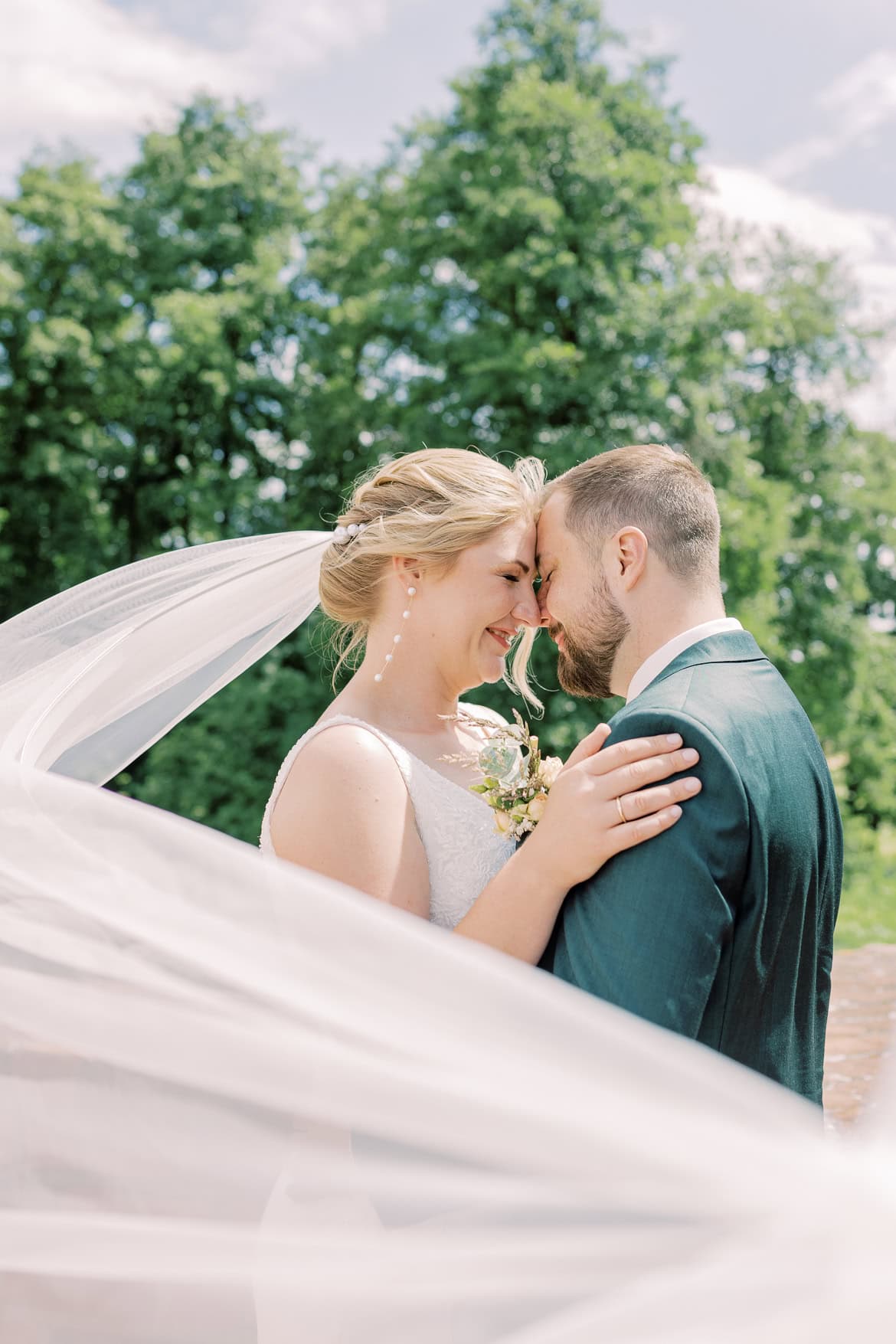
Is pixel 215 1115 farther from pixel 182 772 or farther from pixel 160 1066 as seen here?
pixel 182 772

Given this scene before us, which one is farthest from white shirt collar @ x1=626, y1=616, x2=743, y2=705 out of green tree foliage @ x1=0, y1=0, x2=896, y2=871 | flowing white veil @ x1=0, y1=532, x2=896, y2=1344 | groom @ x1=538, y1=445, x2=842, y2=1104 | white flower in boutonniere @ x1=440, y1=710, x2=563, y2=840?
green tree foliage @ x1=0, y1=0, x2=896, y2=871

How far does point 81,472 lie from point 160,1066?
1841 centimetres

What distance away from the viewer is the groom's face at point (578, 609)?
241cm

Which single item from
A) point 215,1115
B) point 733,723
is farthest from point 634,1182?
point 733,723

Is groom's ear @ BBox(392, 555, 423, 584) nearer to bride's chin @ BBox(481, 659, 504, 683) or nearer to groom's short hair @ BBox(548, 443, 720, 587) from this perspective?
bride's chin @ BBox(481, 659, 504, 683)

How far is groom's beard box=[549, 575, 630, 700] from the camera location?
2.38 meters

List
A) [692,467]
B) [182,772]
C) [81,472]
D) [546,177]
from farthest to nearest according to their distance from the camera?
[81,472] < [182,772] < [546,177] < [692,467]

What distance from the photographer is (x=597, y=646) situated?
2.46m

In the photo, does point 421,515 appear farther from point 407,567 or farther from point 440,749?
point 440,749

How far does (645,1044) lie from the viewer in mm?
1249

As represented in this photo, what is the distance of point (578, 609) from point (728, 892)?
813 millimetres

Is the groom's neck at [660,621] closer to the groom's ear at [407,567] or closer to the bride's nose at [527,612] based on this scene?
the bride's nose at [527,612]

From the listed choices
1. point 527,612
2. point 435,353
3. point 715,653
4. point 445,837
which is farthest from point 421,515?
point 435,353

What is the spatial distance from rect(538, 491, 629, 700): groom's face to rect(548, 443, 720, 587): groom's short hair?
8cm
